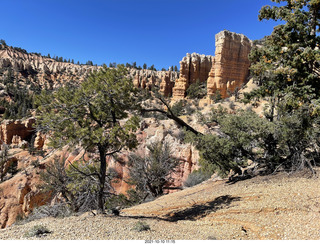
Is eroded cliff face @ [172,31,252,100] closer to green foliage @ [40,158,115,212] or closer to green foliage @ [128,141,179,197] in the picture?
green foliage @ [128,141,179,197]

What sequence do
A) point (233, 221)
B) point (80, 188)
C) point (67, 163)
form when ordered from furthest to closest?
point (67, 163), point (80, 188), point (233, 221)

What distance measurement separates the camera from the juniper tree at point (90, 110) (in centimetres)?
598

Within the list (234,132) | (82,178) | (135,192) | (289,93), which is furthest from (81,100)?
(135,192)

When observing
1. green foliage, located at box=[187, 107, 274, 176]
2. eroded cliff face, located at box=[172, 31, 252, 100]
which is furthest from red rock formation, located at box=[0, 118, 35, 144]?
eroded cliff face, located at box=[172, 31, 252, 100]

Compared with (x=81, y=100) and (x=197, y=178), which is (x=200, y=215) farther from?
(x=197, y=178)

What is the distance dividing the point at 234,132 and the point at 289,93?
255 centimetres

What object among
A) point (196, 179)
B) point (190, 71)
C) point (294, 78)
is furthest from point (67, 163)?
point (190, 71)

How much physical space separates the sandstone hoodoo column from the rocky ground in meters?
39.5

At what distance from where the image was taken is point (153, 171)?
14.8 m

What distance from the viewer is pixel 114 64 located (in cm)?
693

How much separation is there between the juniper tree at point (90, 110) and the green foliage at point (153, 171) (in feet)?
27.1

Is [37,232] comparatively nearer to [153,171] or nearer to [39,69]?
[153,171]

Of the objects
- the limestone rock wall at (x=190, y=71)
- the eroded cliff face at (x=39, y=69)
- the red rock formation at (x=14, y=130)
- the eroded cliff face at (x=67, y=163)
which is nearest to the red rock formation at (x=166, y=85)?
the limestone rock wall at (x=190, y=71)

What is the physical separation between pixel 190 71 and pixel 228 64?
13.5 metres
